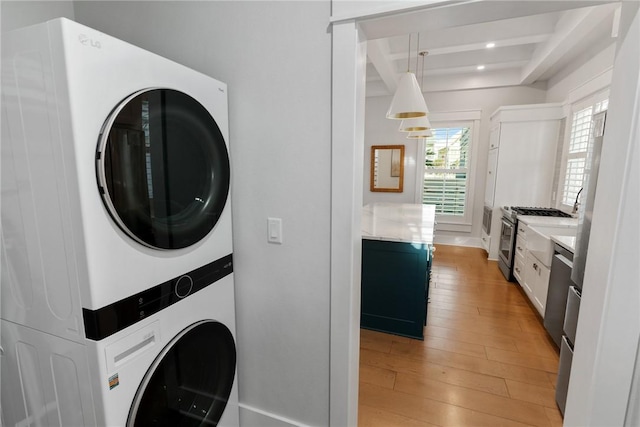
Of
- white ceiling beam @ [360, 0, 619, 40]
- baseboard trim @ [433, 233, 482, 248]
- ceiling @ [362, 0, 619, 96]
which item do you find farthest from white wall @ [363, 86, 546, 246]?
white ceiling beam @ [360, 0, 619, 40]

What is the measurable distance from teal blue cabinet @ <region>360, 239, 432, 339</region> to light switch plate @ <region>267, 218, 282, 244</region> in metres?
1.25

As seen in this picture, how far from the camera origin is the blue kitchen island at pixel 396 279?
97.3 inches

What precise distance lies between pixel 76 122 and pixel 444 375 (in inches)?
95.6

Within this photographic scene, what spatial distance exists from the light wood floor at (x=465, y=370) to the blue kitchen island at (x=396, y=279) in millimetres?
135

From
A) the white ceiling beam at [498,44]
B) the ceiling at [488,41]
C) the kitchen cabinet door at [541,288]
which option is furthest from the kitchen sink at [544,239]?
the white ceiling beam at [498,44]

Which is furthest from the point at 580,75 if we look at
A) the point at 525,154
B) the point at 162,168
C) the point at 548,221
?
the point at 162,168

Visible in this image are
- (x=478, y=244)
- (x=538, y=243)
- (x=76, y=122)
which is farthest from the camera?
(x=478, y=244)

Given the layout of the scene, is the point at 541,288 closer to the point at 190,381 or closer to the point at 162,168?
the point at 190,381

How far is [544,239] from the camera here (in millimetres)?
2742

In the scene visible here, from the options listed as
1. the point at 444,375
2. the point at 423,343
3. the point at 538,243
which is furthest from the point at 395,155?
the point at 444,375

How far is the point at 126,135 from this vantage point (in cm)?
96

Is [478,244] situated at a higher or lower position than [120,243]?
lower

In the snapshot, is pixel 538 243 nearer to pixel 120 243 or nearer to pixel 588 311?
pixel 588 311

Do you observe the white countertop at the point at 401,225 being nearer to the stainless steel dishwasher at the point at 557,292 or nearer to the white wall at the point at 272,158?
the stainless steel dishwasher at the point at 557,292
